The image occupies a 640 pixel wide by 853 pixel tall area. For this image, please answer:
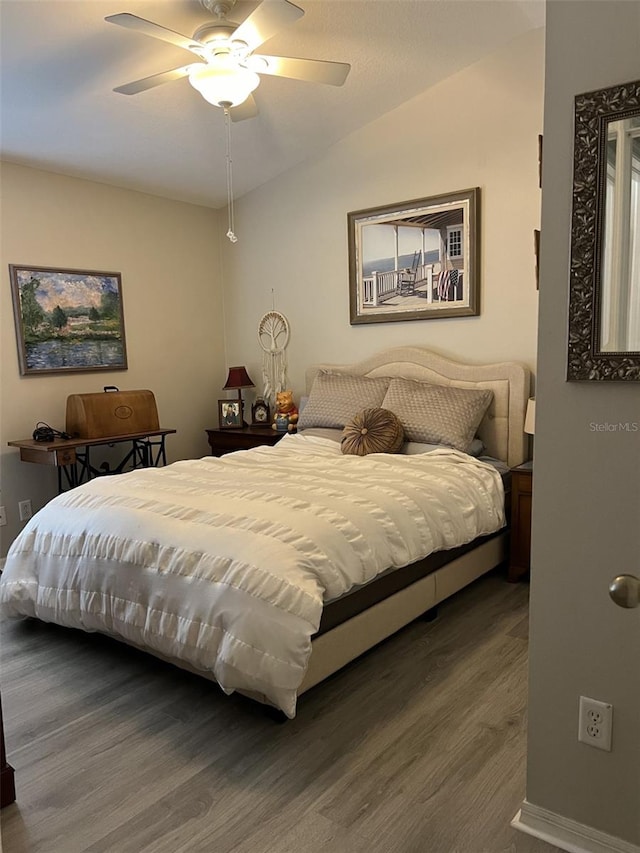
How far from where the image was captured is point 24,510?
410 cm

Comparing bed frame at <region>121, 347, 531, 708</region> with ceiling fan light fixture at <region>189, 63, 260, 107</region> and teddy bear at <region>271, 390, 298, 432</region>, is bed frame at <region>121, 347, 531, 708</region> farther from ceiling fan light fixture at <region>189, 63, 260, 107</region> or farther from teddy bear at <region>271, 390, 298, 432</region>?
ceiling fan light fixture at <region>189, 63, 260, 107</region>

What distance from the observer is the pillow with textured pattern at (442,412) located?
372 centimetres

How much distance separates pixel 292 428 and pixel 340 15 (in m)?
2.64

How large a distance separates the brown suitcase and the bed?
912mm

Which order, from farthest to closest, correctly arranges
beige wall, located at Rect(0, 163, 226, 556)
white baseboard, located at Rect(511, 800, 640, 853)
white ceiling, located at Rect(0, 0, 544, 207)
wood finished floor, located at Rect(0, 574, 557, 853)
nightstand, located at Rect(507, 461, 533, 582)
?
beige wall, located at Rect(0, 163, 226, 556) < nightstand, located at Rect(507, 461, 533, 582) < white ceiling, located at Rect(0, 0, 544, 207) < wood finished floor, located at Rect(0, 574, 557, 853) < white baseboard, located at Rect(511, 800, 640, 853)

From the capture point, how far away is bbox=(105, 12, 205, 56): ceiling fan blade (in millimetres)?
2296

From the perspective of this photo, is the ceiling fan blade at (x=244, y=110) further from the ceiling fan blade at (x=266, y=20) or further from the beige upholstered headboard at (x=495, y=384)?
the beige upholstered headboard at (x=495, y=384)

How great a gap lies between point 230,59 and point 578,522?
7.62 feet

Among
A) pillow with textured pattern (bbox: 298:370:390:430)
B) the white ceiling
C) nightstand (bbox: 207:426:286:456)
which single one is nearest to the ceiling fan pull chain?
the white ceiling

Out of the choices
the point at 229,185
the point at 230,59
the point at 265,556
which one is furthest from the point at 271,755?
the point at 229,185

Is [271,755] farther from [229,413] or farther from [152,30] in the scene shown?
[229,413]

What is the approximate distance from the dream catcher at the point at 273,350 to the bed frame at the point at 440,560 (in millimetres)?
332

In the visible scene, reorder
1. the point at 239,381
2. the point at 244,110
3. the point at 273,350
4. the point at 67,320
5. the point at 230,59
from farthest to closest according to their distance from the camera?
the point at 273,350
the point at 239,381
the point at 67,320
the point at 244,110
the point at 230,59

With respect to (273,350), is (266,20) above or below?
above
